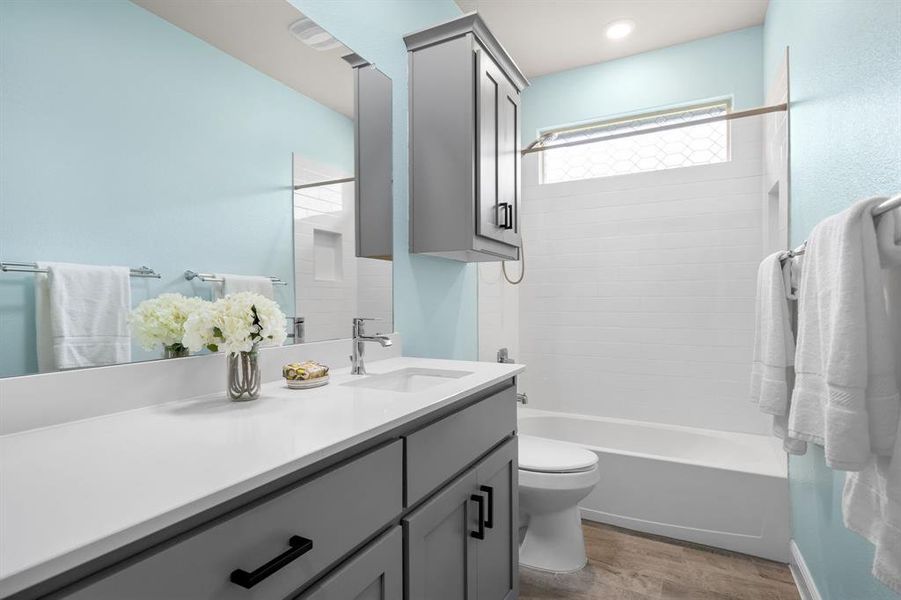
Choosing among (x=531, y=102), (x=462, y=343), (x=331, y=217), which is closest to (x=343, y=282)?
(x=331, y=217)

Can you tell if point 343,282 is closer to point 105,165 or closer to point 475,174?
point 475,174

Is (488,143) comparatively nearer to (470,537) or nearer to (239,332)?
(239,332)

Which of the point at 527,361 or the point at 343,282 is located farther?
the point at 527,361

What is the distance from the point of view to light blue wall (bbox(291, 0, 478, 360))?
1.75m

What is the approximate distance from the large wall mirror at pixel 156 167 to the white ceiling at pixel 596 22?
1525 mm

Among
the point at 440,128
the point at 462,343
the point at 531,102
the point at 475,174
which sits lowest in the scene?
the point at 462,343

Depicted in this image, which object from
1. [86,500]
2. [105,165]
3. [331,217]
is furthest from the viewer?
[331,217]

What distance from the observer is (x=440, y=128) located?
193 cm

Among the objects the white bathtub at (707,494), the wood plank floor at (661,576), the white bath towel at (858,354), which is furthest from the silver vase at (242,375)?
the white bathtub at (707,494)

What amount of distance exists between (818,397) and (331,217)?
1453mm

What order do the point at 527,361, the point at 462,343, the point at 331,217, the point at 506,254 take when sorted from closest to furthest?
the point at 331,217
the point at 506,254
the point at 462,343
the point at 527,361

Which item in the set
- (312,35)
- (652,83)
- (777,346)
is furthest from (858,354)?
(652,83)

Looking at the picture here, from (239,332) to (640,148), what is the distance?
2.89 meters

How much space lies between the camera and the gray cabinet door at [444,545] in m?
1.03
